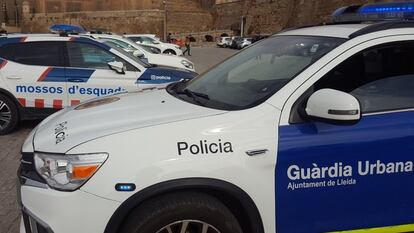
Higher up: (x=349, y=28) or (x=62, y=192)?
(x=349, y=28)

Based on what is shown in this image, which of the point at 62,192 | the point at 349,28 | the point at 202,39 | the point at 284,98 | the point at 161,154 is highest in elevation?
the point at 349,28

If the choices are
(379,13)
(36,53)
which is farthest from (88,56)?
(379,13)

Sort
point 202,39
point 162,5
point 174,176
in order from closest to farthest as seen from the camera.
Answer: point 174,176
point 202,39
point 162,5

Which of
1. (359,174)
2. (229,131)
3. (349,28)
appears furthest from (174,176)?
(349,28)

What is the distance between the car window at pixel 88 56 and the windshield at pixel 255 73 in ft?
14.7

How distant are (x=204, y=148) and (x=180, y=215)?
39 cm

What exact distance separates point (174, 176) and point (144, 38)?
27.4 metres

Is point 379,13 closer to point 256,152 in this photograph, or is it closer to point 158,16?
point 256,152

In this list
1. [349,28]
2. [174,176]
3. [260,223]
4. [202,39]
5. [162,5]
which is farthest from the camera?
[162,5]

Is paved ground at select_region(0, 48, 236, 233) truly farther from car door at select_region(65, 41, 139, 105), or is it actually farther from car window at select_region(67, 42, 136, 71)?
car window at select_region(67, 42, 136, 71)

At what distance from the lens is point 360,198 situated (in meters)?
3.05

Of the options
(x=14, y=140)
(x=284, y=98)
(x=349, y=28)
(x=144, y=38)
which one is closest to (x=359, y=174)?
(x=284, y=98)

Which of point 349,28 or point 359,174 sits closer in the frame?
point 359,174

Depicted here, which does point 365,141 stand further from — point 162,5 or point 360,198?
point 162,5
